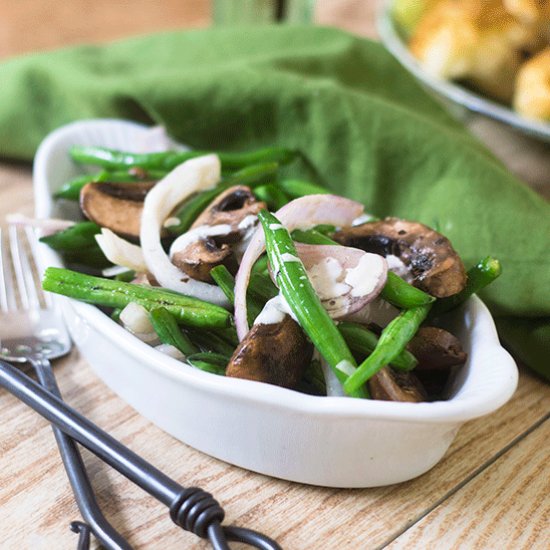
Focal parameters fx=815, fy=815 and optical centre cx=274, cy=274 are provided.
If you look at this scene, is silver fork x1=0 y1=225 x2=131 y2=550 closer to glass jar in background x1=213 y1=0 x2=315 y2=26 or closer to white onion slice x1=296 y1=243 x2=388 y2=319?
white onion slice x1=296 y1=243 x2=388 y2=319

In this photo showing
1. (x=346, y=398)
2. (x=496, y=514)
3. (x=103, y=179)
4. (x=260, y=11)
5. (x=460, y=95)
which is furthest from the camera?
(x=260, y=11)

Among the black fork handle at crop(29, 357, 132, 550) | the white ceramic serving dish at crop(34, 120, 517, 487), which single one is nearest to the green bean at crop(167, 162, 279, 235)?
the white ceramic serving dish at crop(34, 120, 517, 487)

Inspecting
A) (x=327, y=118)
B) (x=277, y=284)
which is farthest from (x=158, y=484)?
(x=327, y=118)

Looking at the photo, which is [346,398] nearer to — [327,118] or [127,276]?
[127,276]

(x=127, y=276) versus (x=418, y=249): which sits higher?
(x=418, y=249)

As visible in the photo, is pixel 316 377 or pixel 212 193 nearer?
pixel 316 377

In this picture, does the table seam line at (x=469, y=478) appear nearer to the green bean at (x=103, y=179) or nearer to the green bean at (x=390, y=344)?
the green bean at (x=390, y=344)
